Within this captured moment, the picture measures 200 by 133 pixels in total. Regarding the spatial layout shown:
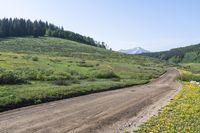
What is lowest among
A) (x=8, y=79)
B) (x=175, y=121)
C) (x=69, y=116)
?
(x=175, y=121)

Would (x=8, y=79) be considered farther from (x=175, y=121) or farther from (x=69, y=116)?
(x=175, y=121)

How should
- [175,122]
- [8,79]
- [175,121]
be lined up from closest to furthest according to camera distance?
[175,122]
[175,121]
[8,79]

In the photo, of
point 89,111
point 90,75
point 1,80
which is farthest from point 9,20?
point 89,111

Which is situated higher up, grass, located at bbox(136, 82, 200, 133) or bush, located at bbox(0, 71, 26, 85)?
bush, located at bbox(0, 71, 26, 85)

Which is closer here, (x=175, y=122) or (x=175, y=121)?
(x=175, y=122)

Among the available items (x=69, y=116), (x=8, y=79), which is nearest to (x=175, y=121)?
(x=69, y=116)

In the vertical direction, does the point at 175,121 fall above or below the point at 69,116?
below

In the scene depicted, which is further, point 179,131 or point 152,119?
point 152,119

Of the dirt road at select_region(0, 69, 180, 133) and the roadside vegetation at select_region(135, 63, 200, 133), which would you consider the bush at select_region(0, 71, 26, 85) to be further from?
the roadside vegetation at select_region(135, 63, 200, 133)

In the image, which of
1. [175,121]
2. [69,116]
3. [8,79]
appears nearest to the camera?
[175,121]

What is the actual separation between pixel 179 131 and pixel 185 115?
4.30m

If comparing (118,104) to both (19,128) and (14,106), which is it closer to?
(14,106)

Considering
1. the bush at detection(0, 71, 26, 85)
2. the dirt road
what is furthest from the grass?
the bush at detection(0, 71, 26, 85)

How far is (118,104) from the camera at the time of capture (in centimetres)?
2441
